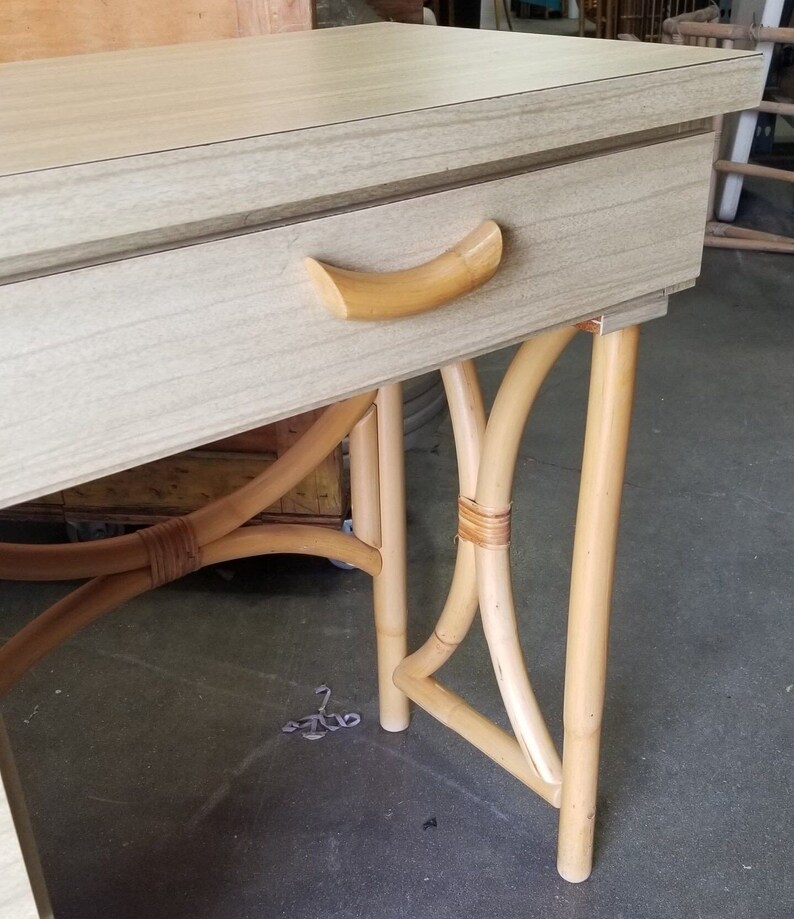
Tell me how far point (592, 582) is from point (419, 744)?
15.6 inches

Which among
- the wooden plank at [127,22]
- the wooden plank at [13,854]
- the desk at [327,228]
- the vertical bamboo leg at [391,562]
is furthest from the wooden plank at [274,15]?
the wooden plank at [13,854]

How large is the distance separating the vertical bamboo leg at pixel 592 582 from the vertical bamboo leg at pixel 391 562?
0.78 ft

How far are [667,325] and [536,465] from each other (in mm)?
750

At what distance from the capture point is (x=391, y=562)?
3.10 ft

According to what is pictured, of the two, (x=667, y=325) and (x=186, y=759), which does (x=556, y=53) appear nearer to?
(x=186, y=759)

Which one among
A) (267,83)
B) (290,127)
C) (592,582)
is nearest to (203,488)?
(592,582)

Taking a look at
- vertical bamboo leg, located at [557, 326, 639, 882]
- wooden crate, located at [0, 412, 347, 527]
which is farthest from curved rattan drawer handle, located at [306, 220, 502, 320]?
wooden crate, located at [0, 412, 347, 527]

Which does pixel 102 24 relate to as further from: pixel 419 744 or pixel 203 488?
pixel 419 744

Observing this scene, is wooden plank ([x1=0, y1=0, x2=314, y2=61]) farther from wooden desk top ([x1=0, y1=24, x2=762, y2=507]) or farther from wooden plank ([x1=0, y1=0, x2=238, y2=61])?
wooden desk top ([x1=0, y1=24, x2=762, y2=507])

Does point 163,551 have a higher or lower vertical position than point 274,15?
lower

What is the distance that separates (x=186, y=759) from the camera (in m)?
1.00

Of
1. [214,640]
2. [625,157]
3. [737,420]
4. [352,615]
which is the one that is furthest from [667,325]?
[625,157]

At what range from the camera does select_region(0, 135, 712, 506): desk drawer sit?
0.37m

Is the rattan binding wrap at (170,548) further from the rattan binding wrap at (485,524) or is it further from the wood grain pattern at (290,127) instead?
the wood grain pattern at (290,127)
